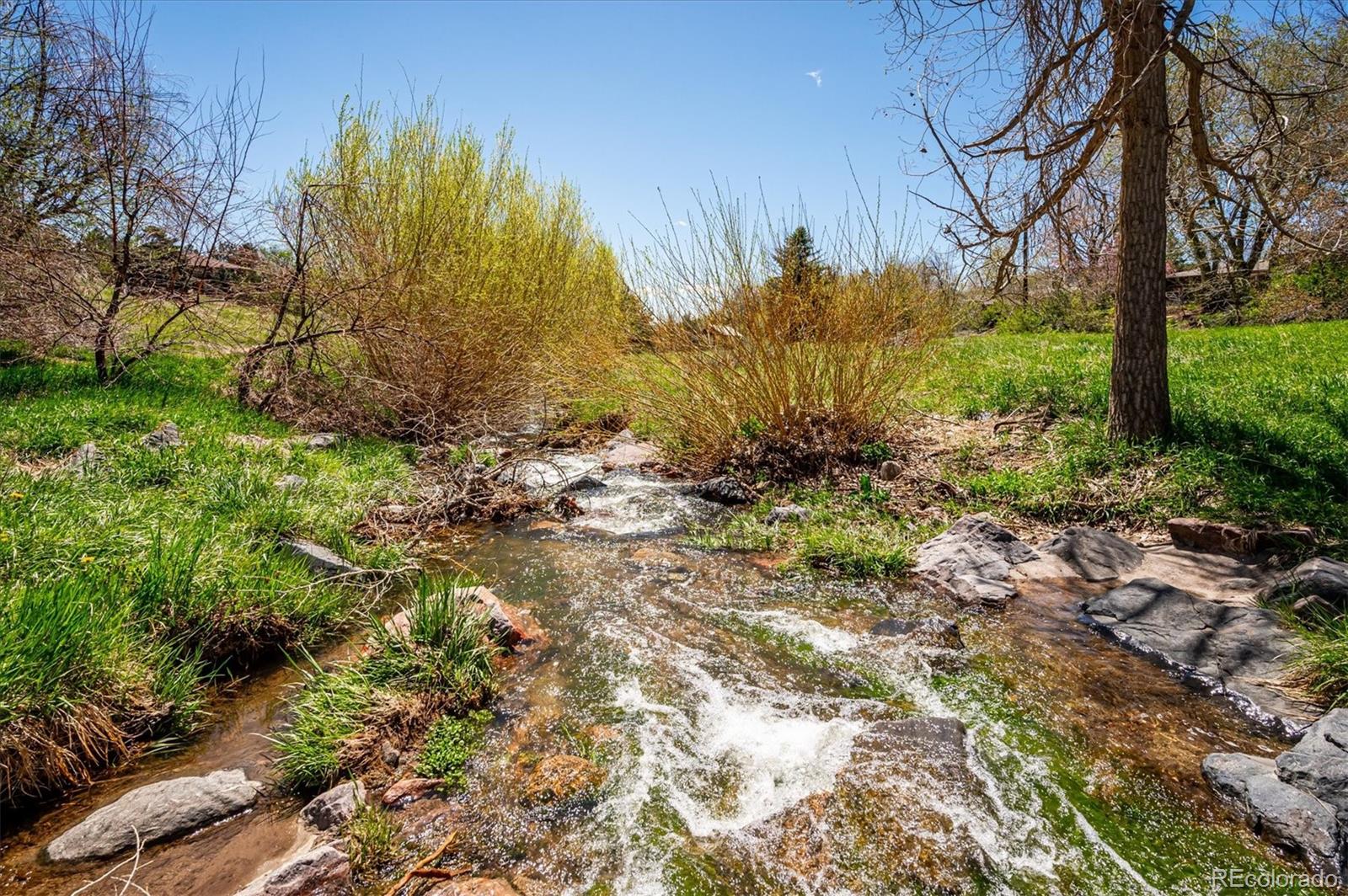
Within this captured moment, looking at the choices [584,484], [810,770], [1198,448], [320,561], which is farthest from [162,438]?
[1198,448]

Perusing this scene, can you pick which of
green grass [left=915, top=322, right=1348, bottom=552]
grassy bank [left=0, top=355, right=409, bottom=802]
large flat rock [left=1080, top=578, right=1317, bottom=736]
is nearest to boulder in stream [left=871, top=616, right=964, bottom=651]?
large flat rock [left=1080, top=578, right=1317, bottom=736]

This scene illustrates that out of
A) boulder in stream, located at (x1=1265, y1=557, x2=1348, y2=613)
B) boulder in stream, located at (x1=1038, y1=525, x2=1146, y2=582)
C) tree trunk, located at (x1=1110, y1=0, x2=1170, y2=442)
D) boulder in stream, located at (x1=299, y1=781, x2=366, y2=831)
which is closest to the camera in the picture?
Result: boulder in stream, located at (x1=299, y1=781, x2=366, y2=831)

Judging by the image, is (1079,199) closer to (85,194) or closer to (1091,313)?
(1091,313)

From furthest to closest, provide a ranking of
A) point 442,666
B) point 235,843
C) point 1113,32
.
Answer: point 1113,32 → point 442,666 → point 235,843

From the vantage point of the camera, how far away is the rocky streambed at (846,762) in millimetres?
2127

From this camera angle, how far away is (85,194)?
848 centimetres

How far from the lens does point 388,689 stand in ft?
9.80

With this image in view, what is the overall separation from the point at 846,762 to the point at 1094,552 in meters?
2.94

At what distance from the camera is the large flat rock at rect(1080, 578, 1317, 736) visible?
2.87m

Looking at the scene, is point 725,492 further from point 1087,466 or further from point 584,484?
point 1087,466

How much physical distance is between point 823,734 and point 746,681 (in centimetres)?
55

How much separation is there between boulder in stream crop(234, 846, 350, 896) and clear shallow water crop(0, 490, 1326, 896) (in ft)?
0.77

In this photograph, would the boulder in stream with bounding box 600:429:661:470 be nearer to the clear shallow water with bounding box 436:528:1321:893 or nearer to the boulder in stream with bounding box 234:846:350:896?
the clear shallow water with bounding box 436:528:1321:893

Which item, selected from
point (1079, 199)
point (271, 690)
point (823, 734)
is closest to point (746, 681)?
point (823, 734)
